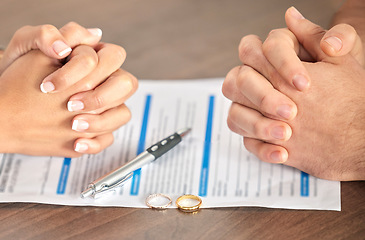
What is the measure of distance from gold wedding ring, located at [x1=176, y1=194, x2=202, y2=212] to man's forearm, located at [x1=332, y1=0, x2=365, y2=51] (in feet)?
1.62

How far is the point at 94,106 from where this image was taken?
950 millimetres

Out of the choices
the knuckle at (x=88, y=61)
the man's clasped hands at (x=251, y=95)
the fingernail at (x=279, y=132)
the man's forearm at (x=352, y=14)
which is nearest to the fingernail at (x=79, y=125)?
the man's clasped hands at (x=251, y=95)

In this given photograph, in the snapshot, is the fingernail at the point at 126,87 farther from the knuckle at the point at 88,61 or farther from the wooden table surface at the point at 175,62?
the wooden table surface at the point at 175,62

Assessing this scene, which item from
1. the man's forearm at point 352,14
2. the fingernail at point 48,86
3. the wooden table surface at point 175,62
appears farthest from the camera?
the man's forearm at point 352,14

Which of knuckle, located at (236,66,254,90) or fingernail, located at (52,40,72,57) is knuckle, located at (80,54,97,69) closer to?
fingernail, located at (52,40,72,57)

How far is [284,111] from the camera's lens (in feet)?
2.86

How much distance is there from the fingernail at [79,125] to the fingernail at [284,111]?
35cm

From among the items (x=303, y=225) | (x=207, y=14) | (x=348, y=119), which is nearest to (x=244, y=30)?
(x=207, y=14)

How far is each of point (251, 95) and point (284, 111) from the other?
0.25 ft

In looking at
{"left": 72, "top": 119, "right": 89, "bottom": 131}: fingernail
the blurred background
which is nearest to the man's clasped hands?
{"left": 72, "top": 119, "right": 89, "bottom": 131}: fingernail

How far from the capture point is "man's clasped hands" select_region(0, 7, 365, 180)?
89 centimetres

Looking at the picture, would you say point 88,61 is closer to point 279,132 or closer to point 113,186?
point 113,186

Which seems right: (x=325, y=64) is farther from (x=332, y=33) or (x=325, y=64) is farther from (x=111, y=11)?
(x=111, y=11)

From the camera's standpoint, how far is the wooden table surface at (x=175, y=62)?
82 cm
